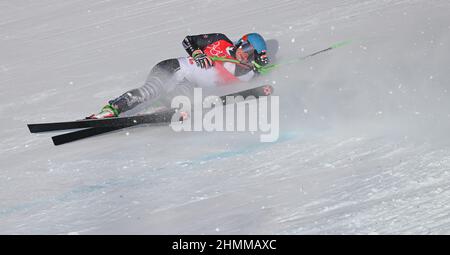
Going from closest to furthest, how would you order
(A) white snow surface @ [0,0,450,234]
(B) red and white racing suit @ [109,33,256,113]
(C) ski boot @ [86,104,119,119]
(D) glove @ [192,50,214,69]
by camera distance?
(A) white snow surface @ [0,0,450,234]
(C) ski boot @ [86,104,119,119]
(B) red and white racing suit @ [109,33,256,113]
(D) glove @ [192,50,214,69]

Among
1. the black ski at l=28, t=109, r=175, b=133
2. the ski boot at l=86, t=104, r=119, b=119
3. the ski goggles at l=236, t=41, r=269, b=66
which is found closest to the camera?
the black ski at l=28, t=109, r=175, b=133

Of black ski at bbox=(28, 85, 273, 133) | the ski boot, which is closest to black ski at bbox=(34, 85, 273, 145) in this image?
black ski at bbox=(28, 85, 273, 133)

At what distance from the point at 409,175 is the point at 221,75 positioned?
270cm

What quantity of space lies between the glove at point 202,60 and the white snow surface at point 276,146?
775 mm

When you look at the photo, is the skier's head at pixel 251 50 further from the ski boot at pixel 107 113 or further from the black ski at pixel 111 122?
the ski boot at pixel 107 113

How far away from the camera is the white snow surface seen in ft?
15.3

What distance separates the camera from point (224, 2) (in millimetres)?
10469

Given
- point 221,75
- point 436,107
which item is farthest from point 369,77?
point 221,75

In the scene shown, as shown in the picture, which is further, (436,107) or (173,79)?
(173,79)

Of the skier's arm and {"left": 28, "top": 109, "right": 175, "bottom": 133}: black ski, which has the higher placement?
the skier's arm

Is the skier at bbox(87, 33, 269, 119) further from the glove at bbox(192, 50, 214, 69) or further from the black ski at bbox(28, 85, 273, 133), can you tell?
the black ski at bbox(28, 85, 273, 133)

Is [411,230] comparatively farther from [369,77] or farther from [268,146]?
[369,77]

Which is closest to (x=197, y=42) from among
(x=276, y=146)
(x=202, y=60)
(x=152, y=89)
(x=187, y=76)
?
(x=202, y=60)

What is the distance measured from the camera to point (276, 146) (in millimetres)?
5645
